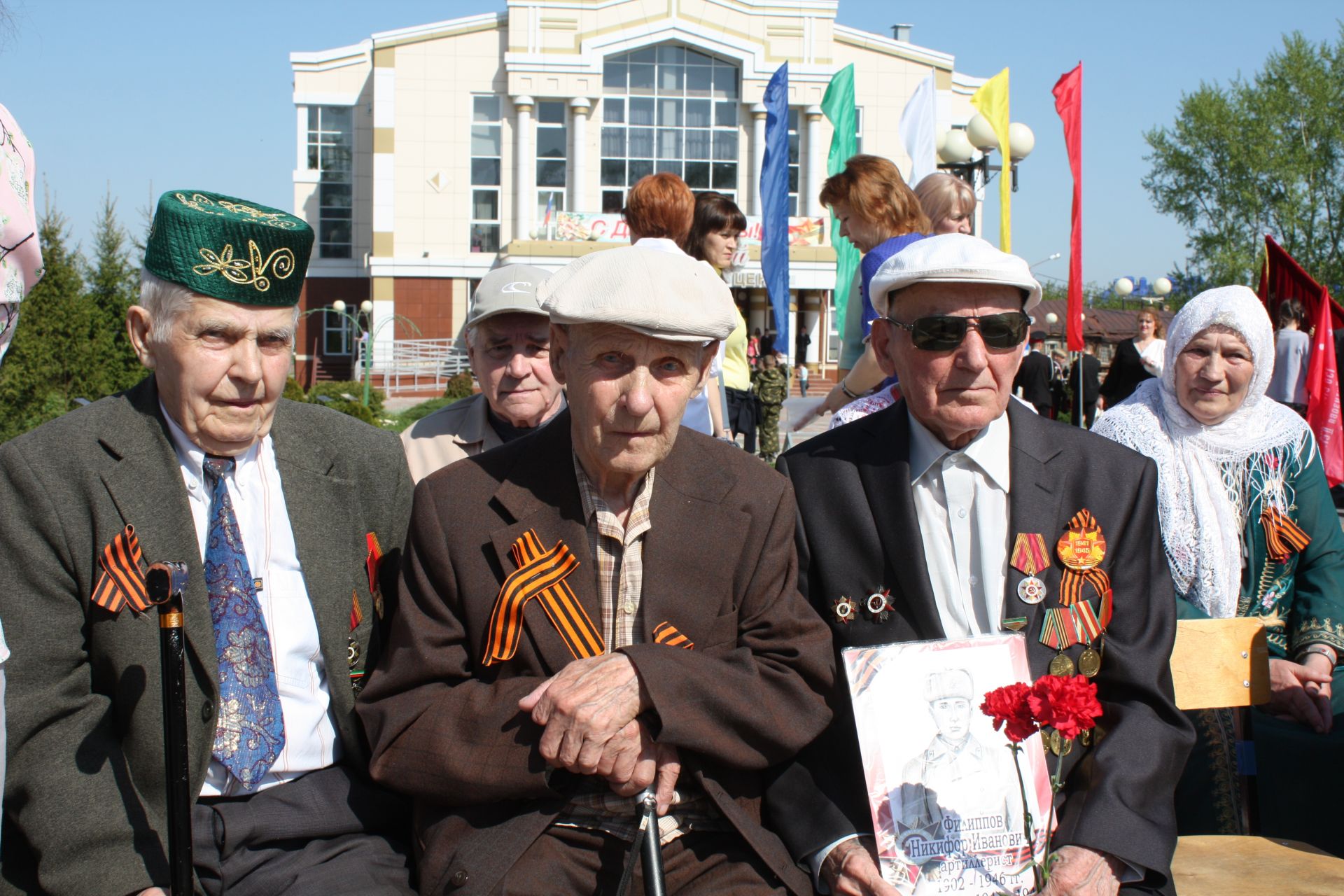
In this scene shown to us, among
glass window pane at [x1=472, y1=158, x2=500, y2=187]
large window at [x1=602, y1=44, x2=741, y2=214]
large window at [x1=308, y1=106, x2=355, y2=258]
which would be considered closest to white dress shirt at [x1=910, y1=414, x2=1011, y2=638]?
large window at [x1=602, y1=44, x2=741, y2=214]

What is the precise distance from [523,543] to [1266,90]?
149 ft

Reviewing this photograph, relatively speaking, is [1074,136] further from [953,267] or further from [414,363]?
[414,363]

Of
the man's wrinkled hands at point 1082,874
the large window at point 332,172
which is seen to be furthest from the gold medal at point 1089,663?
the large window at point 332,172

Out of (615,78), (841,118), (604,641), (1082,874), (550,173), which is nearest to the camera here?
(1082,874)

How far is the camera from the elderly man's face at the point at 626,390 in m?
2.54

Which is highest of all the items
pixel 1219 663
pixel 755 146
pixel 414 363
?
pixel 755 146

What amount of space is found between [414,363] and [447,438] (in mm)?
32080

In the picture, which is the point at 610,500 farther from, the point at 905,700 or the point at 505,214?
the point at 505,214

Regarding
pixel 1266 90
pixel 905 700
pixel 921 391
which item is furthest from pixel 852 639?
pixel 1266 90

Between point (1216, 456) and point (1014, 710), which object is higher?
point (1216, 456)

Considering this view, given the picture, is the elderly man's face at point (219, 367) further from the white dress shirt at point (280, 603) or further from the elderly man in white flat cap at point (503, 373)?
the elderly man in white flat cap at point (503, 373)

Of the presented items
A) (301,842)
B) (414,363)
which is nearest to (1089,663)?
(301,842)

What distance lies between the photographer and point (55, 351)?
1031cm

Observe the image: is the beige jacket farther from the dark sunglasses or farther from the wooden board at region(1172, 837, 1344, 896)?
the wooden board at region(1172, 837, 1344, 896)
